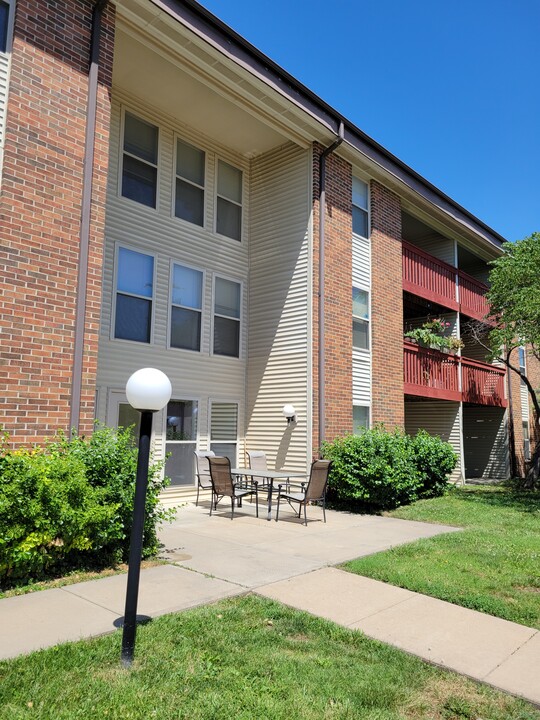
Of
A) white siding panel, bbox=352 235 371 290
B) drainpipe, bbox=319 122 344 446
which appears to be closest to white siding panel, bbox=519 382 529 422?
white siding panel, bbox=352 235 371 290

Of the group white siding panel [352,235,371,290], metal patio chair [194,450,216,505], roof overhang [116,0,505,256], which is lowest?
metal patio chair [194,450,216,505]

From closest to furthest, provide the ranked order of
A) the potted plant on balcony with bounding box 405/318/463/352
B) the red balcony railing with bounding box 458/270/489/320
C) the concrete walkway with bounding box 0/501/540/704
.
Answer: the concrete walkway with bounding box 0/501/540/704
the potted plant on balcony with bounding box 405/318/463/352
the red balcony railing with bounding box 458/270/489/320

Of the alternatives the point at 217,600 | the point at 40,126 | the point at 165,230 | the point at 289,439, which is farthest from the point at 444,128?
the point at 217,600

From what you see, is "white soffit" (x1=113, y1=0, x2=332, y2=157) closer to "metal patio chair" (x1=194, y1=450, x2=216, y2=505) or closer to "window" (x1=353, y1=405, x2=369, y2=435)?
"window" (x1=353, y1=405, x2=369, y2=435)

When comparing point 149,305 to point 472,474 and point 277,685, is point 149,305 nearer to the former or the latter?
point 277,685

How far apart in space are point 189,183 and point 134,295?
3109mm

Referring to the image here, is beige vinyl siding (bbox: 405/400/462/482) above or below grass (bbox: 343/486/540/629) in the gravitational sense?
above

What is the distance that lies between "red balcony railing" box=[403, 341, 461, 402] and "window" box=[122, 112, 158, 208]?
7749mm

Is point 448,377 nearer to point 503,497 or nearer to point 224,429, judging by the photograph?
point 503,497

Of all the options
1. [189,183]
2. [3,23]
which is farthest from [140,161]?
[3,23]

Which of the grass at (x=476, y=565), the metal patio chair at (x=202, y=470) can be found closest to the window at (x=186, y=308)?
the metal patio chair at (x=202, y=470)

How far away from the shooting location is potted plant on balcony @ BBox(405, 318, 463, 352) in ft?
50.7

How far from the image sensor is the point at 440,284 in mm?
16547

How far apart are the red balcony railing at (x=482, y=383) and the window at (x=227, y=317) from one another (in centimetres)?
797
